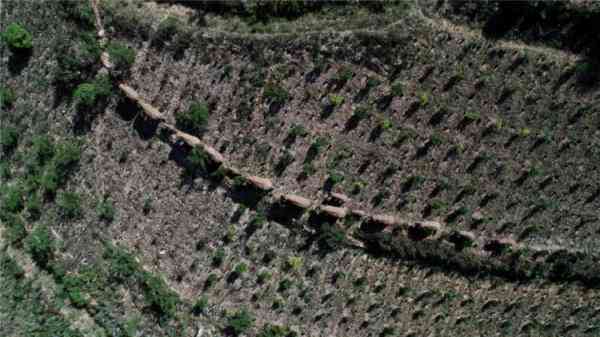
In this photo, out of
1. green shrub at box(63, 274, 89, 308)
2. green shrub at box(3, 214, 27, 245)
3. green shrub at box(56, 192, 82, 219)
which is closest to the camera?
green shrub at box(56, 192, 82, 219)

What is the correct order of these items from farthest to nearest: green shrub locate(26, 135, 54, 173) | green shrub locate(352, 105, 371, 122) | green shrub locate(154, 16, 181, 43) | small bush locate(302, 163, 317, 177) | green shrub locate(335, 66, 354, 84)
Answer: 1. green shrub locate(26, 135, 54, 173)
2. small bush locate(302, 163, 317, 177)
3. green shrub locate(352, 105, 371, 122)
4. green shrub locate(335, 66, 354, 84)
5. green shrub locate(154, 16, 181, 43)

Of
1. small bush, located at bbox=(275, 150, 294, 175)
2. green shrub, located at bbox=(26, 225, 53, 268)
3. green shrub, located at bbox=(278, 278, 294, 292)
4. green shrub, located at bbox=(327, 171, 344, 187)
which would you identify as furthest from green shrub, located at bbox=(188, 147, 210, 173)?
green shrub, located at bbox=(26, 225, 53, 268)

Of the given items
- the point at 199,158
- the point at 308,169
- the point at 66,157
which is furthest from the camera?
the point at 66,157

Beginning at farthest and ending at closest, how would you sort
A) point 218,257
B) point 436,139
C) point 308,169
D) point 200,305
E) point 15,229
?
point 15,229 → point 200,305 → point 218,257 → point 436,139 → point 308,169

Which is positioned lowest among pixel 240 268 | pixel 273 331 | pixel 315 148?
pixel 273 331

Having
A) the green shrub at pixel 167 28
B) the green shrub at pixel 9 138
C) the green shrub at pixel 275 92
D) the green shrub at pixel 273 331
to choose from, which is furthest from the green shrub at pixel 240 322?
the green shrub at pixel 9 138

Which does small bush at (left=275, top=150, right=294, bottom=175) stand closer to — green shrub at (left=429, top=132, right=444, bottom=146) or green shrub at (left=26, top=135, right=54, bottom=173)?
green shrub at (left=429, top=132, right=444, bottom=146)

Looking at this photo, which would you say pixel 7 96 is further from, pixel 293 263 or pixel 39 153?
pixel 293 263

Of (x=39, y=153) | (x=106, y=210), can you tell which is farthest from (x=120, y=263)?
(x=39, y=153)
